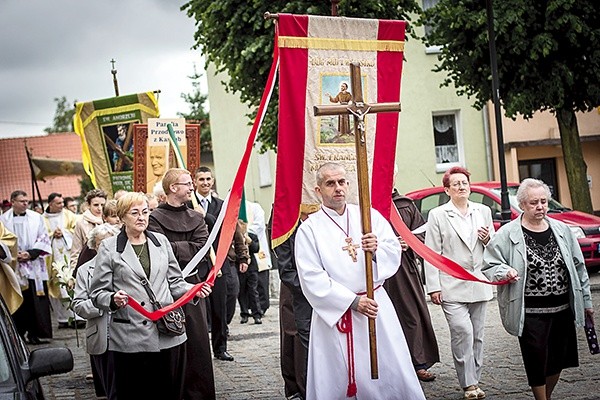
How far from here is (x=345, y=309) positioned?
7.04 m

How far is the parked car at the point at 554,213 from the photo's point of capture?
61.0 ft

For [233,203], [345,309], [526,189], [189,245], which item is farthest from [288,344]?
[345,309]

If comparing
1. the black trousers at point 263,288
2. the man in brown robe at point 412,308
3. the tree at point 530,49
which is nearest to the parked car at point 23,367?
the man in brown robe at point 412,308

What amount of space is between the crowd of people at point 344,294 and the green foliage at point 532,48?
1036cm

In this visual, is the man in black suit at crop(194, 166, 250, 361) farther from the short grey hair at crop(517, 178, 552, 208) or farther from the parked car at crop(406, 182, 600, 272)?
the parked car at crop(406, 182, 600, 272)

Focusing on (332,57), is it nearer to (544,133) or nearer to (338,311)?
(338,311)

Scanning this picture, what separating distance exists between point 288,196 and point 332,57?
1.13 m

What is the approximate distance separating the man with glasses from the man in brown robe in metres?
1.73

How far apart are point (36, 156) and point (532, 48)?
29.6 meters

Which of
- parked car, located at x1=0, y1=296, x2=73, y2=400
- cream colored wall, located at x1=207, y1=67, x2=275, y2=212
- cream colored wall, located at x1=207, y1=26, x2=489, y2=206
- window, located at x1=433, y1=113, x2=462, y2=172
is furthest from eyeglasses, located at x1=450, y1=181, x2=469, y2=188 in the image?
cream colored wall, located at x1=207, y1=67, x2=275, y2=212

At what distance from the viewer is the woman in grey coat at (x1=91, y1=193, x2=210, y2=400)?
784cm

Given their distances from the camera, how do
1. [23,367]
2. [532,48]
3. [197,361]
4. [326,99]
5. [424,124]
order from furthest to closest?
1. [424,124]
2. [532,48]
3. [197,361]
4. [326,99]
5. [23,367]

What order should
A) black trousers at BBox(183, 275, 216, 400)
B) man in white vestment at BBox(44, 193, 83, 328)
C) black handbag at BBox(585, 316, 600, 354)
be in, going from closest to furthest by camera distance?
black handbag at BBox(585, 316, 600, 354)
black trousers at BBox(183, 275, 216, 400)
man in white vestment at BBox(44, 193, 83, 328)

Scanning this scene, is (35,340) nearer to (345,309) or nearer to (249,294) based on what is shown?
(249,294)
